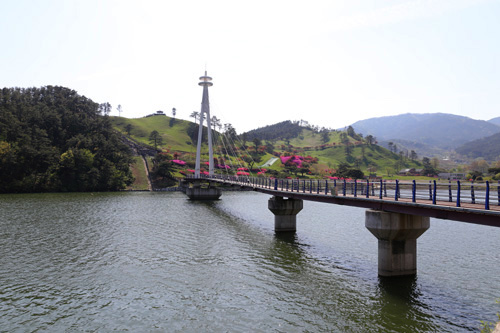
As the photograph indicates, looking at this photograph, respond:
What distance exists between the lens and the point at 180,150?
171875 millimetres

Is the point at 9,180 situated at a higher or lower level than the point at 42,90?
lower

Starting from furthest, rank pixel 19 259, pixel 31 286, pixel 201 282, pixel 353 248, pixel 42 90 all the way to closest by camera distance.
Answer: pixel 42 90 → pixel 353 248 → pixel 19 259 → pixel 201 282 → pixel 31 286

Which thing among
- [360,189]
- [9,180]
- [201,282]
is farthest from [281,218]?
[9,180]

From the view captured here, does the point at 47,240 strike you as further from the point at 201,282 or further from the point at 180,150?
the point at 180,150

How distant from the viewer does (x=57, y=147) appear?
10700cm

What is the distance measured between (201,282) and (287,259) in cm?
856

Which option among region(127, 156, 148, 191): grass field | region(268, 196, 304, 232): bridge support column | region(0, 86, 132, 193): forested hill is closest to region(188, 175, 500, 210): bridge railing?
region(268, 196, 304, 232): bridge support column

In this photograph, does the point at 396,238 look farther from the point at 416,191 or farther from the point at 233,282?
the point at 233,282

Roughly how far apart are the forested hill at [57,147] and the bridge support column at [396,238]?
3708 inches

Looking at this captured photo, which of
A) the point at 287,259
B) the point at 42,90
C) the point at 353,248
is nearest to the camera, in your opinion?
the point at 287,259

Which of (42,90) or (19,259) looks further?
(42,90)

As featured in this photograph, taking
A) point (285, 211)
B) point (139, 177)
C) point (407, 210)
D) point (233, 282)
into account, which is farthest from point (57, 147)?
point (407, 210)

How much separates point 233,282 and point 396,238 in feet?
35.2

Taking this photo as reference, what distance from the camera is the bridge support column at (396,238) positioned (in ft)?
70.4
